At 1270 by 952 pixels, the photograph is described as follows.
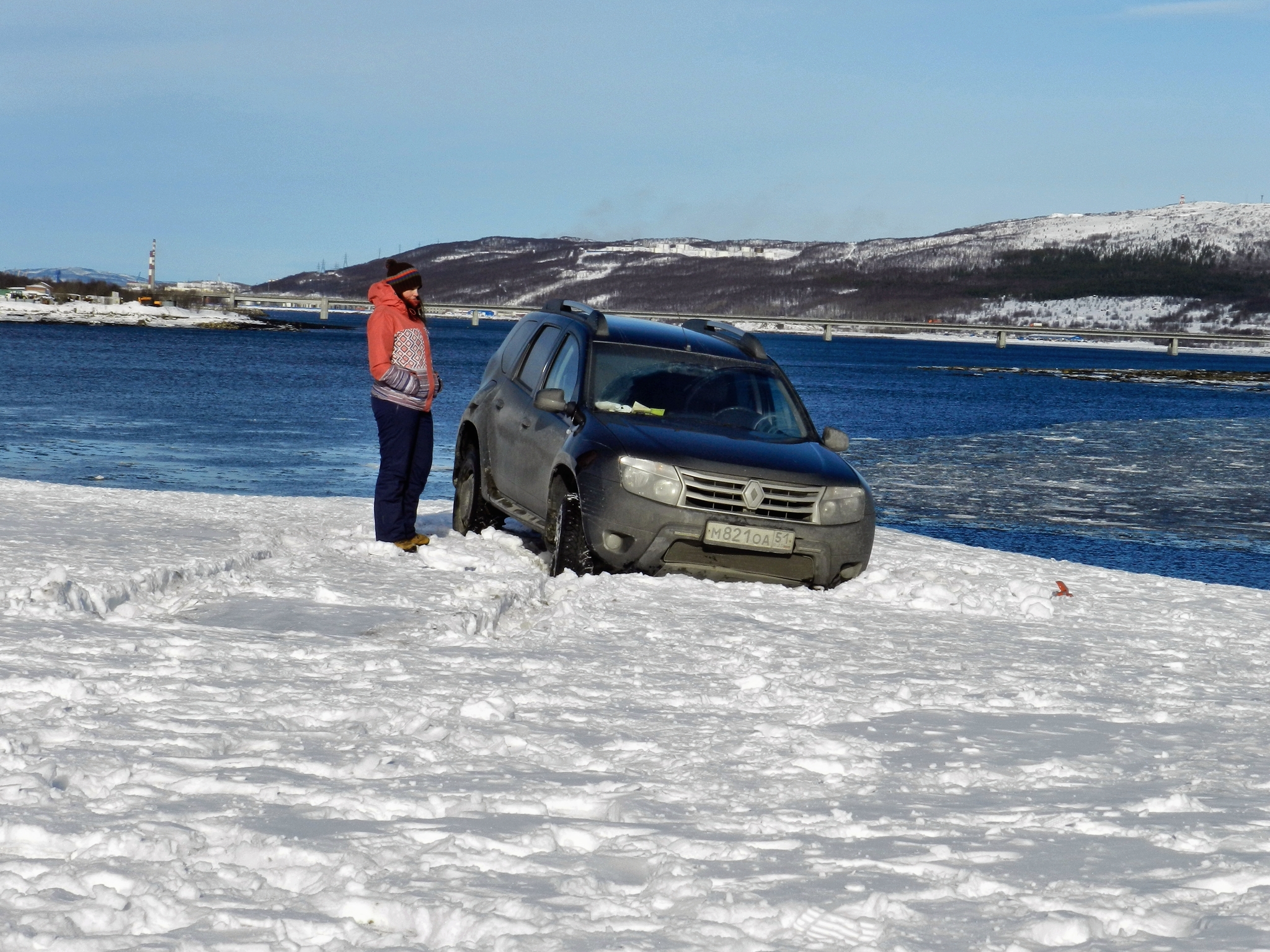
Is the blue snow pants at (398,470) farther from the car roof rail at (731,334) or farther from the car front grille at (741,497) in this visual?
the car roof rail at (731,334)

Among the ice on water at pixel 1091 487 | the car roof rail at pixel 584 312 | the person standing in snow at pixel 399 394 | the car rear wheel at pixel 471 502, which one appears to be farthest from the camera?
the ice on water at pixel 1091 487

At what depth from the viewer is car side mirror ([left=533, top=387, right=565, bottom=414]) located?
8.73 m

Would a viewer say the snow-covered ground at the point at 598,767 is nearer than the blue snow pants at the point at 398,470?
Yes

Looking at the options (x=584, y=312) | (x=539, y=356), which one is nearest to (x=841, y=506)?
(x=584, y=312)

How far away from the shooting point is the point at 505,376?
34.6 ft

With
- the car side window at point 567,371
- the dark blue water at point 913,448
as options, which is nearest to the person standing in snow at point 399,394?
the car side window at point 567,371

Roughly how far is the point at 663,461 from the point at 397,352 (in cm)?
200

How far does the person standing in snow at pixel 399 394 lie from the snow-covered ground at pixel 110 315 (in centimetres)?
12440

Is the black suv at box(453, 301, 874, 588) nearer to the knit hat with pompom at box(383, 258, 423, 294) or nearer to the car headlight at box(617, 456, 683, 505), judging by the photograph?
the car headlight at box(617, 456, 683, 505)

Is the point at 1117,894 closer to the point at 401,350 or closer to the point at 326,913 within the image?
the point at 326,913

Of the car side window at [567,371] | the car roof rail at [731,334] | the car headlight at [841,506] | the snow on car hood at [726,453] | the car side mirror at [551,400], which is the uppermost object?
the car roof rail at [731,334]

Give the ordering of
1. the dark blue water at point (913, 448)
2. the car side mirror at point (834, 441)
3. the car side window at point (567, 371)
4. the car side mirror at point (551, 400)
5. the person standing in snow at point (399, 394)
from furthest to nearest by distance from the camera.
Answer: the dark blue water at point (913, 448), the car side window at point (567, 371), the car side mirror at point (834, 441), the person standing in snow at point (399, 394), the car side mirror at point (551, 400)

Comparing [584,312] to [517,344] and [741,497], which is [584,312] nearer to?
[517,344]

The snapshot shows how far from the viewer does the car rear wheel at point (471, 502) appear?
407 inches
